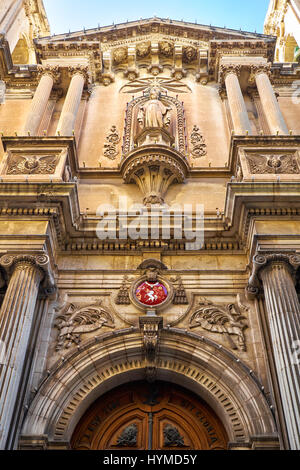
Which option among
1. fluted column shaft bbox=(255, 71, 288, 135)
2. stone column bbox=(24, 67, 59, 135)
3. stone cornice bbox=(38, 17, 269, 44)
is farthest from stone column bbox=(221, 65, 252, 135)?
stone column bbox=(24, 67, 59, 135)

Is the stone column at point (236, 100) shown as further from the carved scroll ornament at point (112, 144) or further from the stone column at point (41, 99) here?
the stone column at point (41, 99)

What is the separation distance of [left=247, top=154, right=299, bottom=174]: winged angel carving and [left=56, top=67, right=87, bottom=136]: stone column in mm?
5225

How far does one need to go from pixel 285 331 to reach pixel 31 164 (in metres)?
7.15

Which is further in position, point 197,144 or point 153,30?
point 153,30

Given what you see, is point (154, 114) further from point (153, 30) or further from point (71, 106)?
point (153, 30)

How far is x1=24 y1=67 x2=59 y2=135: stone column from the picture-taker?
43.0 feet

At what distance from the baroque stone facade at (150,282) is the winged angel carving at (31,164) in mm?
45

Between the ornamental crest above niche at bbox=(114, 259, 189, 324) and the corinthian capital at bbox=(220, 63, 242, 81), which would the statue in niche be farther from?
the ornamental crest above niche at bbox=(114, 259, 189, 324)

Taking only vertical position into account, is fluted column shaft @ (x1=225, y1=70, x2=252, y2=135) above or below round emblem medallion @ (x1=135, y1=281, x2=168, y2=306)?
above

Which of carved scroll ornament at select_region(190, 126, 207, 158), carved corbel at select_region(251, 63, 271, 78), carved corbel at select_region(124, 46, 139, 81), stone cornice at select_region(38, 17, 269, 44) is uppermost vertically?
stone cornice at select_region(38, 17, 269, 44)

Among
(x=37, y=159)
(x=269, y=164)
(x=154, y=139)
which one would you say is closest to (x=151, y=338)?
(x=269, y=164)

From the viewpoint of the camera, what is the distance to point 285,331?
7.98m

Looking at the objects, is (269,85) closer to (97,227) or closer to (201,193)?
(201,193)

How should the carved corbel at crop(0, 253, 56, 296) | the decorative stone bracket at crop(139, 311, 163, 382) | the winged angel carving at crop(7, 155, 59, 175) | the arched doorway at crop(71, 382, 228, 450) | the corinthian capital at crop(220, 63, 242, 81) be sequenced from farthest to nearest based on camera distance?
the corinthian capital at crop(220, 63, 242, 81)
the winged angel carving at crop(7, 155, 59, 175)
the carved corbel at crop(0, 253, 56, 296)
the decorative stone bracket at crop(139, 311, 163, 382)
the arched doorway at crop(71, 382, 228, 450)
